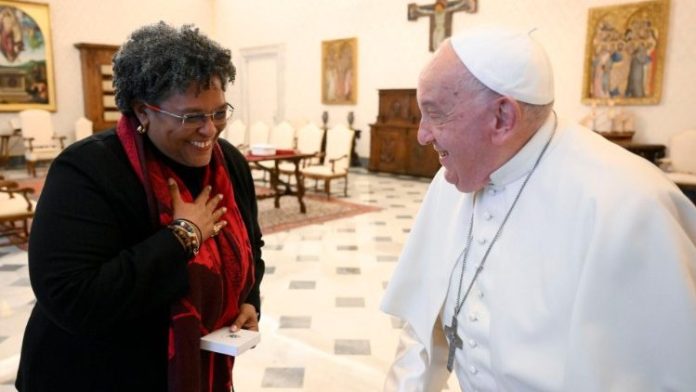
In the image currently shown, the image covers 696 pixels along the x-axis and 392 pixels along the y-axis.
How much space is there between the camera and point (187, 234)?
49.8 inches

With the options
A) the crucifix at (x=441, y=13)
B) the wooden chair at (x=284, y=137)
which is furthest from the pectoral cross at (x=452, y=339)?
the crucifix at (x=441, y=13)

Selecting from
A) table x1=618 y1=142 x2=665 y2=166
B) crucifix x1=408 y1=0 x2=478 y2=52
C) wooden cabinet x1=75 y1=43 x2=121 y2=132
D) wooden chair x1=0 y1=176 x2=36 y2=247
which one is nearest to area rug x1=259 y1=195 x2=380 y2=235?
wooden chair x1=0 y1=176 x2=36 y2=247

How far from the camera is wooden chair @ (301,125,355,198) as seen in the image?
309 inches

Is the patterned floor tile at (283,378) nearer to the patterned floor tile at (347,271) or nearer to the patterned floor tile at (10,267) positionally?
the patterned floor tile at (347,271)

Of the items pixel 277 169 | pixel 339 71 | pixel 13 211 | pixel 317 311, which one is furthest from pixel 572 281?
pixel 339 71

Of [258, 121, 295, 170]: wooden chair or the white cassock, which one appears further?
[258, 121, 295, 170]: wooden chair

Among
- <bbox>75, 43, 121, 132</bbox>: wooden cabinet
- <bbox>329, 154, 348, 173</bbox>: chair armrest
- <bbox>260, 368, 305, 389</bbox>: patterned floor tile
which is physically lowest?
<bbox>260, 368, 305, 389</bbox>: patterned floor tile

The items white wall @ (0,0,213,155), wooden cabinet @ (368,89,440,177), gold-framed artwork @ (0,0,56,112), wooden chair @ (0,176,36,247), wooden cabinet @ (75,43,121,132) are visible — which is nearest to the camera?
wooden chair @ (0,176,36,247)

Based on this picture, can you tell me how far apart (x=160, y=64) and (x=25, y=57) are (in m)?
12.3

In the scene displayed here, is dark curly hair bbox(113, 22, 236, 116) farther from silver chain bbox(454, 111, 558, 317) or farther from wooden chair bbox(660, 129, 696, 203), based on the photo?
wooden chair bbox(660, 129, 696, 203)

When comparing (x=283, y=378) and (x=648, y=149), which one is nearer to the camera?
(x=283, y=378)

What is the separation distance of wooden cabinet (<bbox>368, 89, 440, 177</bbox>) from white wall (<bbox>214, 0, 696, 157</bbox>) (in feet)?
1.98

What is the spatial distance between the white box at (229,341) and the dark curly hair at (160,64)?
628mm

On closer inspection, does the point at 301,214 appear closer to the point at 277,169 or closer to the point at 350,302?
the point at 277,169
